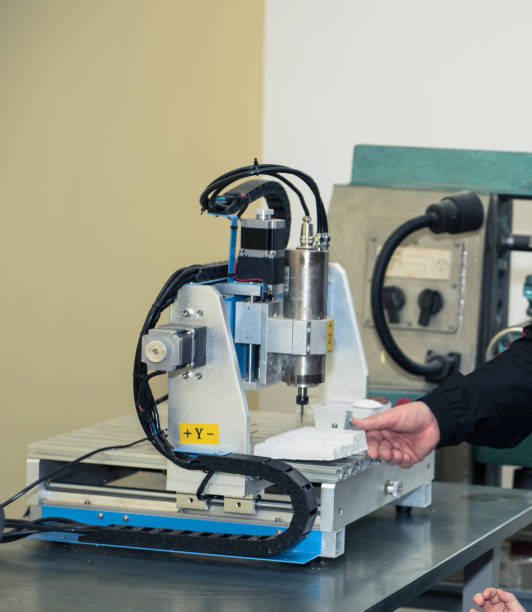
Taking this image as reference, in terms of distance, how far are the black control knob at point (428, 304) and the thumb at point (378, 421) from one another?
2.13 ft

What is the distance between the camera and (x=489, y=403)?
1811 millimetres

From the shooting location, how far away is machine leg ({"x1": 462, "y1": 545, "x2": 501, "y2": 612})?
1.89 m

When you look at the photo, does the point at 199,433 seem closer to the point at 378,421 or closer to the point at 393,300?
the point at 378,421

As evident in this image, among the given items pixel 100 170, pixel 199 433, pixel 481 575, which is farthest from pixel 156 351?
pixel 100 170

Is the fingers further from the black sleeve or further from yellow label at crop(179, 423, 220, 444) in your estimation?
yellow label at crop(179, 423, 220, 444)

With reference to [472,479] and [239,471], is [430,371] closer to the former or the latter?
[472,479]

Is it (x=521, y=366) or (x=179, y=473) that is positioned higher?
(x=521, y=366)

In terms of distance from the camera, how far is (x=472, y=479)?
7.61ft

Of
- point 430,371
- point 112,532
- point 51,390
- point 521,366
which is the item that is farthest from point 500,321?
point 51,390

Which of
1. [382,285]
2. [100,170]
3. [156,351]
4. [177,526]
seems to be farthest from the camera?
[100,170]

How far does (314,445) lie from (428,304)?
901mm

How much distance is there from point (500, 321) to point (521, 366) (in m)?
0.59

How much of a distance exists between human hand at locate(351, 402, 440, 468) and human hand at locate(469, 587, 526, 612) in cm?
25

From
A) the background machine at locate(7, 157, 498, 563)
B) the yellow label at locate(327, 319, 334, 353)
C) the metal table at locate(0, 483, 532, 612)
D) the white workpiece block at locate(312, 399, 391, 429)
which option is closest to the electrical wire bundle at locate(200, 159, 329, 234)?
the background machine at locate(7, 157, 498, 563)
